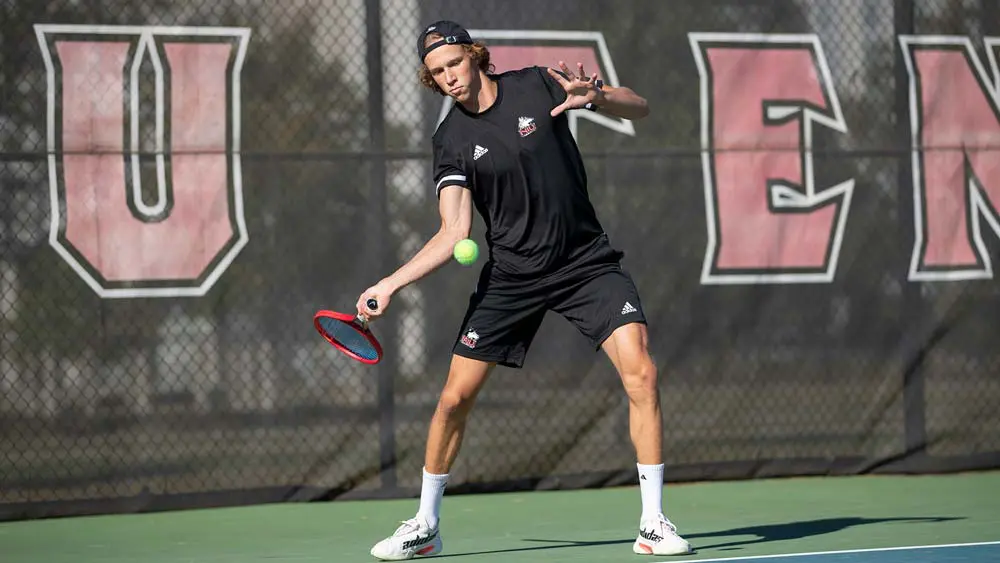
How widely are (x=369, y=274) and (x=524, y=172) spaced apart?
73.5 inches

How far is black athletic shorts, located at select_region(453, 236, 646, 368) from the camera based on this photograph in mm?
5309

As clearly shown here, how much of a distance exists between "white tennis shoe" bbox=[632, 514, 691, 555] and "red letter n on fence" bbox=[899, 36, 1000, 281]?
2.94m

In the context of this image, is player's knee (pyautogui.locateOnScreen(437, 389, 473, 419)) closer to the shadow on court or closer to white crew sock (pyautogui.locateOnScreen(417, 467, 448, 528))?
white crew sock (pyautogui.locateOnScreen(417, 467, 448, 528))

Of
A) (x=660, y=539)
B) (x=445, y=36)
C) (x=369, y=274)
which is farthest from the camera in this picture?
(x=369, y=274)

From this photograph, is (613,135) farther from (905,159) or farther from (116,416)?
(116,416)

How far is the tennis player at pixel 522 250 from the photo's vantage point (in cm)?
514

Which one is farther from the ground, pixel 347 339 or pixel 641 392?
pixel 347 339

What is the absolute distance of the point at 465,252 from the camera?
502 cm

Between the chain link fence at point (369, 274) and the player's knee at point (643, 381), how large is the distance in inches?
77.6

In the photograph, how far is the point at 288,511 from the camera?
21.9 feet

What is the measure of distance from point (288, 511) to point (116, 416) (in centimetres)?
83

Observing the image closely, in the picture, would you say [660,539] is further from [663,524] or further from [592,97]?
[592,97]

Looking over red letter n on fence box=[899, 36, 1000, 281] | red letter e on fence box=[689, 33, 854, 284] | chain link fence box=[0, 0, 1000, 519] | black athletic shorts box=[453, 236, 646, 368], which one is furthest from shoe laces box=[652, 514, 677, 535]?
red letter n on fence box=[899, 36, 1000, 281]

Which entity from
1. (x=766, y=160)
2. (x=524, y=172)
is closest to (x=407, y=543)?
(x=524, y=172)
